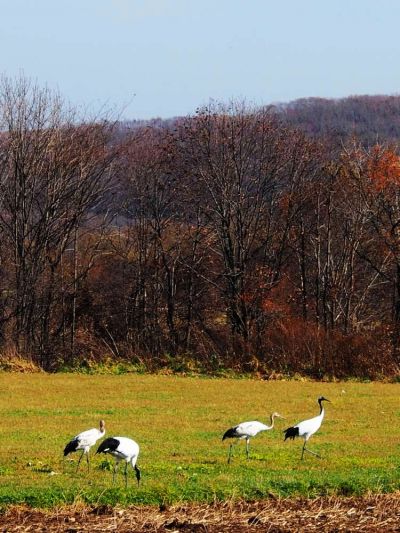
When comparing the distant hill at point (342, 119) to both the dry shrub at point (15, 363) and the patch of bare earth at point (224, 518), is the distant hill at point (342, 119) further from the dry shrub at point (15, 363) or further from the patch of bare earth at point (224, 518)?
the patch of bare earth at point (224, 518)

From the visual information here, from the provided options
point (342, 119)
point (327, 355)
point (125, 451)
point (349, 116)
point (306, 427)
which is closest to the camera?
point (125, 451)

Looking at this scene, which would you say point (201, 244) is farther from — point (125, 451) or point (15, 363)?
point (125, 451)

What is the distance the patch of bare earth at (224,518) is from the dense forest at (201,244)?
18919 millimetres

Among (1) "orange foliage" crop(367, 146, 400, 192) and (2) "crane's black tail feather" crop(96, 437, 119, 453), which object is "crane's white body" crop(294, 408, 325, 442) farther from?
(1) "orange foliage" crop(367, 146, 400, 192)

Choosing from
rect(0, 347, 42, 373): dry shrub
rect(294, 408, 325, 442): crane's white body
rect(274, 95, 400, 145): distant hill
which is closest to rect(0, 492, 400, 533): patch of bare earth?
rect(294, 408, 325, 442): crane's white body

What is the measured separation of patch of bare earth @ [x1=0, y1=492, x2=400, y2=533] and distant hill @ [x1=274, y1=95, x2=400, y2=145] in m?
36.1

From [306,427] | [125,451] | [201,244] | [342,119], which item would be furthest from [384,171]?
[125,451]

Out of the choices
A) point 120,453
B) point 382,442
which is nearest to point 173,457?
point 120,453

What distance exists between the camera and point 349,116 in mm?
68812

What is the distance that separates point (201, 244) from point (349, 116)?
2915 cm

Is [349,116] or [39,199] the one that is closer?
[39,199]

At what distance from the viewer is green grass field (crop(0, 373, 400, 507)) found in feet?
39.4

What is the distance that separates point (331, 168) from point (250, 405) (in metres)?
21.6

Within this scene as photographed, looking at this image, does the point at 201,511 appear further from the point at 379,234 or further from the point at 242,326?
the point at 379,234
